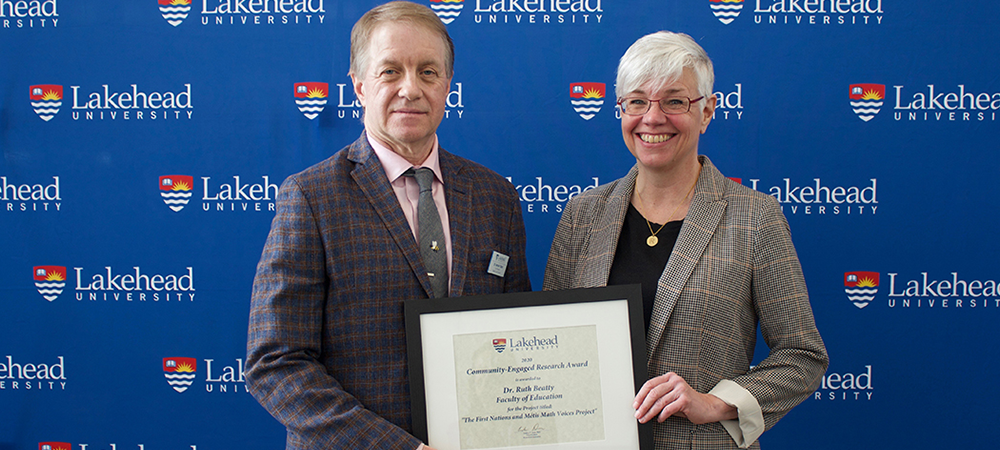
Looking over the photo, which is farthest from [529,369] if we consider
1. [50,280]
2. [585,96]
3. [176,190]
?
[50,280]

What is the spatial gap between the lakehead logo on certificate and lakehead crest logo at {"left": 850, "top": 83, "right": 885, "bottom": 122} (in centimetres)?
155

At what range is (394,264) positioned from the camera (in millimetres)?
1253

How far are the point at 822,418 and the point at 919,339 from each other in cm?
46

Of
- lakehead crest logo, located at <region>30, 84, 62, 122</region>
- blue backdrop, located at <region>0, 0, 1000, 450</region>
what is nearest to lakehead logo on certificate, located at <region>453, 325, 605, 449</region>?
blue backdrop, located at <region>0, 0, 1000, 450</region>

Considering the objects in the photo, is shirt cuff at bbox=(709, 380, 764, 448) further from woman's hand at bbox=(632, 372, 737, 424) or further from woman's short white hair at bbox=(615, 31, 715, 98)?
woman's short white hair at bbox=(615, 31, 715, 98)

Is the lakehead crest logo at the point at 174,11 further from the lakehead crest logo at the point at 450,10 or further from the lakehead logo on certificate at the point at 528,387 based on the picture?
the lakehead logo on certificate at the point at 528,387

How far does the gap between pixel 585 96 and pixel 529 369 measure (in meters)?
1.24

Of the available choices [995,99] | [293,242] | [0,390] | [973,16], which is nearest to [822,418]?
[995,99]

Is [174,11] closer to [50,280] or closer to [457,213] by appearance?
[50,280]

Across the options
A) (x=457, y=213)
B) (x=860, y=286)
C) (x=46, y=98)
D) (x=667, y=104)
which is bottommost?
(x=860, y=286)

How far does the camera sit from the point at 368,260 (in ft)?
4.06

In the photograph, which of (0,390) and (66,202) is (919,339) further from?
(0,390)

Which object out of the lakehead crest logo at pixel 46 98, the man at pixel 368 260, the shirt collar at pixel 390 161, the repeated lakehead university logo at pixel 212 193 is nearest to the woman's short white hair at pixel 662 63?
the man at pixel 368 260

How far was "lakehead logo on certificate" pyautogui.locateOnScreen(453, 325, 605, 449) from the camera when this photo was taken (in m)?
1.25
